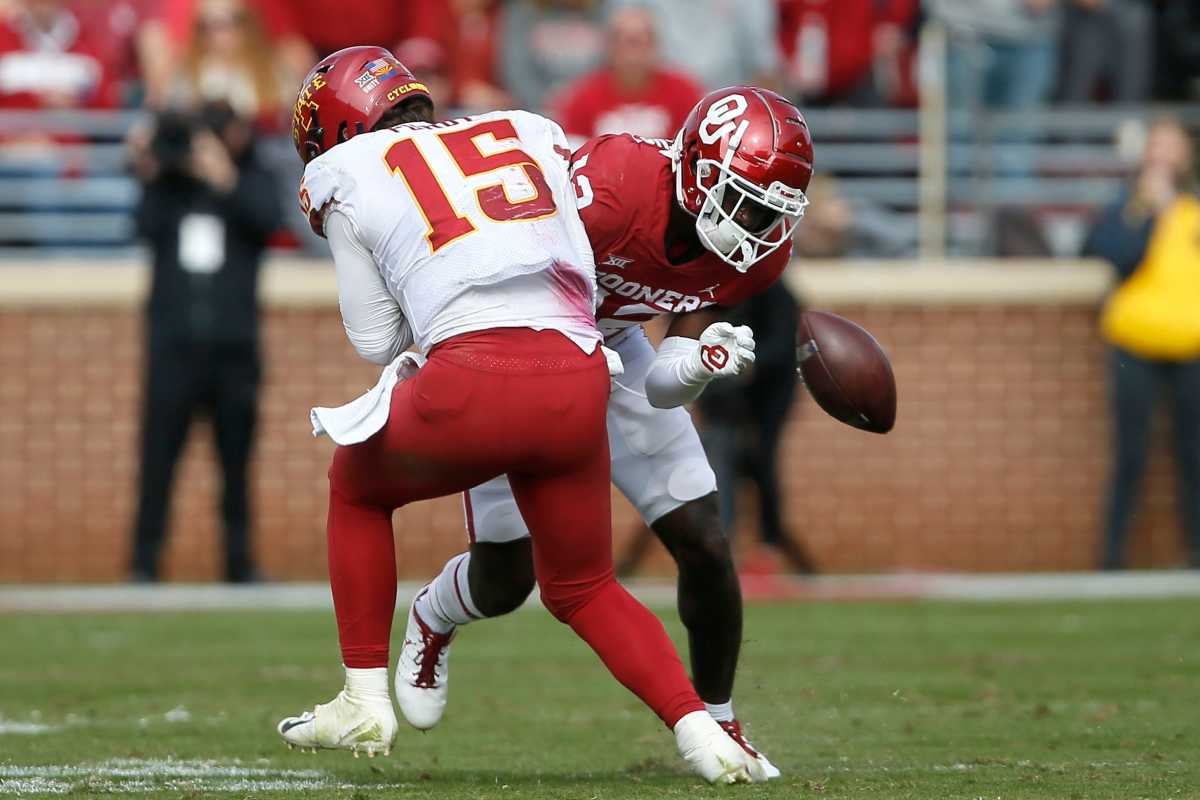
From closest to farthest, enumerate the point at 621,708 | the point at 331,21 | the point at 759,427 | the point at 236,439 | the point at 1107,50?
the point at 621,708
the point at 236,439
the point at 759,427
the point at 331,21
the point at 1107,50

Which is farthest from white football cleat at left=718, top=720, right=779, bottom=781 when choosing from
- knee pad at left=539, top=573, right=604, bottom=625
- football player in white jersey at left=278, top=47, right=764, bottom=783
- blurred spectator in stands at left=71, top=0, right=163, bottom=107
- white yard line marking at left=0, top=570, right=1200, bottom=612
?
blurred spectator in stands at left=71, top=0, right=163, bottom=107

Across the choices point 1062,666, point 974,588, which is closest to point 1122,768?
point 1062,666

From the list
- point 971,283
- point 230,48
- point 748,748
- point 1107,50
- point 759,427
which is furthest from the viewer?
point 1107,50

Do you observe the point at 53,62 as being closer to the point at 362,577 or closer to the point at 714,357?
the point at 362,577

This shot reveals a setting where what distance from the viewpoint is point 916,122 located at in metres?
11.9

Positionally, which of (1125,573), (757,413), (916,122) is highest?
(916,122)

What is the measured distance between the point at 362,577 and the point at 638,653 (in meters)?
0.63

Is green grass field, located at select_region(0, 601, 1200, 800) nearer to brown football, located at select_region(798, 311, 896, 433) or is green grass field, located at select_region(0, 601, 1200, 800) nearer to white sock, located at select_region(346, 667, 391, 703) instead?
white sock, located at select_region(346, 667, 391, 703)

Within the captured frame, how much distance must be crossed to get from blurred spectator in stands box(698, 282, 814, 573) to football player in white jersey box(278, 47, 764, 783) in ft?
19.1

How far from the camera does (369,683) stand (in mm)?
4598

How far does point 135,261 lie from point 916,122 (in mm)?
4491

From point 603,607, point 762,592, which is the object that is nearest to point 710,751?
point 603,607

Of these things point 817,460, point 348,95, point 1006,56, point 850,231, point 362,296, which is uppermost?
point 348,95

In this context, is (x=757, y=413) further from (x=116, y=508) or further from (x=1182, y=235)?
(x=116, y=508)
